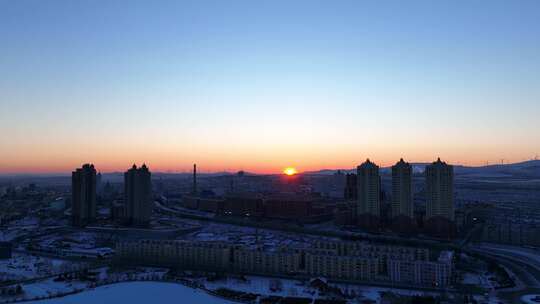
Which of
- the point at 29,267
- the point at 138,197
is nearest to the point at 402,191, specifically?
the point at 138,197

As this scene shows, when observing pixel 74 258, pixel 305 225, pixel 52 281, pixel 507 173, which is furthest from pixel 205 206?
pixel 507 173

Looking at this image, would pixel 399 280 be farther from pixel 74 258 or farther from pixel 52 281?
pixel 74 258

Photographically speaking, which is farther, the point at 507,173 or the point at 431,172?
the point at 507,173

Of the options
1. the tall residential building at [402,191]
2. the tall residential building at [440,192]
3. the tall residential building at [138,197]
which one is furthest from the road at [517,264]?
the tall residential building at [138,197]

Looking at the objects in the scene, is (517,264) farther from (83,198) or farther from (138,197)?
(83,198)

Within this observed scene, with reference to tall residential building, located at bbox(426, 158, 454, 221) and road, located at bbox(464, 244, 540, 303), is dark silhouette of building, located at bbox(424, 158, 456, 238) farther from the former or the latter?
road, located at bbox(464, 244, 540, 303)

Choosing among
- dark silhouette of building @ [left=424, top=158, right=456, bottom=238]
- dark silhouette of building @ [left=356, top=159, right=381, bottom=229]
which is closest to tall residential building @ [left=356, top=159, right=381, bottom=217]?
dark silhouette of building @ [left=356, top=159, right=381, bottom=229]
